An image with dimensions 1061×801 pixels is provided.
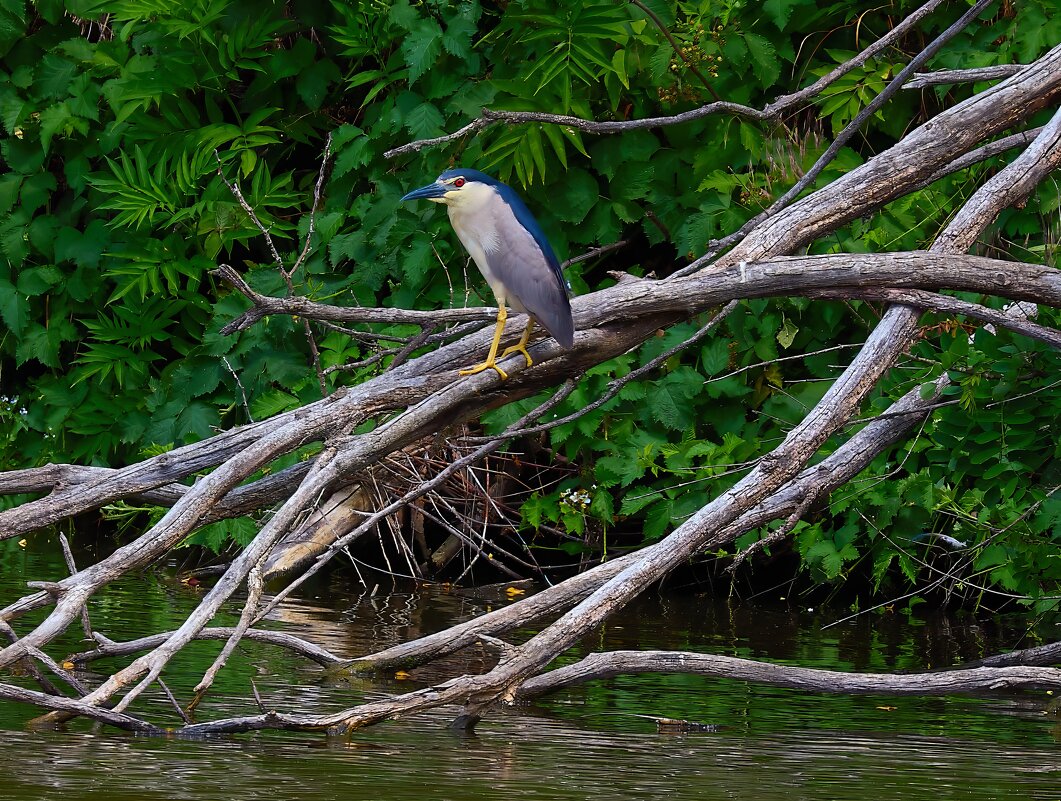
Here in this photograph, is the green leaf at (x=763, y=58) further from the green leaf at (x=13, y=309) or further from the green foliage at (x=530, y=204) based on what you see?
the green leaf at (x=13, y=309)

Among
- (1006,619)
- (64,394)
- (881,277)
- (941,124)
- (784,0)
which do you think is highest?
(784,0)

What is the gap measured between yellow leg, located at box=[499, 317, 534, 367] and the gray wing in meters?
0.05

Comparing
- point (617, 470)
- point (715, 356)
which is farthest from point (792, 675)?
point (715, 356)

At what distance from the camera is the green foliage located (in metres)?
5.09

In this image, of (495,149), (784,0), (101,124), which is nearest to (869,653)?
(495,149)

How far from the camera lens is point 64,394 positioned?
6977mm

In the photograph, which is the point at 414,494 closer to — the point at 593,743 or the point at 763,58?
the point at 593,743

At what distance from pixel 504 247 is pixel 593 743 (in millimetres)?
1536

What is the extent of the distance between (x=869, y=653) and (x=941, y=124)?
5.93 ft

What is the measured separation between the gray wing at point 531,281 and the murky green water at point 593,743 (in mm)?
1025

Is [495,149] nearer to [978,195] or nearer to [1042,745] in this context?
[978,195]

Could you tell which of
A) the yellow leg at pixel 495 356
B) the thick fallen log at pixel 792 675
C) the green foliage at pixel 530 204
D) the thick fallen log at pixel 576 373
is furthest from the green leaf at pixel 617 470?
the thick fallen log at pixel 792 675

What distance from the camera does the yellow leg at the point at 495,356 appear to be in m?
3.62

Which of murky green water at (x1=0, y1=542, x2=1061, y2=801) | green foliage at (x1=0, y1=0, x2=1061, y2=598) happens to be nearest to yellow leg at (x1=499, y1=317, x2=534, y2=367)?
murky green water at (x1=0, y1=542, x2=1061, y2=801)
